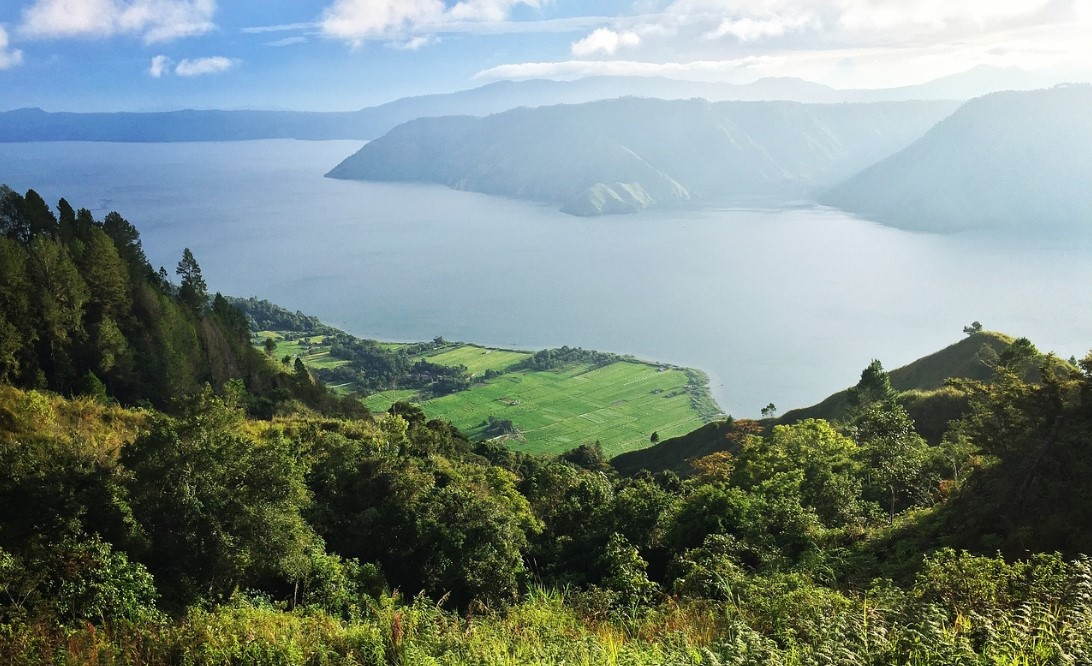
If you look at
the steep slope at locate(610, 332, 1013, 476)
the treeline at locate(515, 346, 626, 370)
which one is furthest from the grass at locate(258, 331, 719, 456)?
the steep slope at locate(610, 332, 1013, 476)

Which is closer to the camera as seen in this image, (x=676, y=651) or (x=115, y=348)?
(x=676, y=651)

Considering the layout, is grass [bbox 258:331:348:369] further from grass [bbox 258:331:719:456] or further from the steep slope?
the steep slope

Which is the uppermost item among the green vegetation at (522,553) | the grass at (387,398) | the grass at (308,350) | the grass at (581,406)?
the green vegetation at (522,553)

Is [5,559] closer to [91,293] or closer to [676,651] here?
[676,651]

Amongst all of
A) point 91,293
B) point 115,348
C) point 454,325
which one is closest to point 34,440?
point 115,348

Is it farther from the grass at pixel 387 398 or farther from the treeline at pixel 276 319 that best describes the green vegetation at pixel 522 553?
the treeline at pixel 276 319

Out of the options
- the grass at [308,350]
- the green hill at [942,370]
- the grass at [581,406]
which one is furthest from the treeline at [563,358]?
the green hill at [942,370]

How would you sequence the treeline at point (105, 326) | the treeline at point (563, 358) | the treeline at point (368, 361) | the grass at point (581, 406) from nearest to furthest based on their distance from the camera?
1. the treeline at point (105, 326)
2. the grass at point (581, 406)
3. the treeline at point (368, 361)
4. the treeline at point (563, 358)
